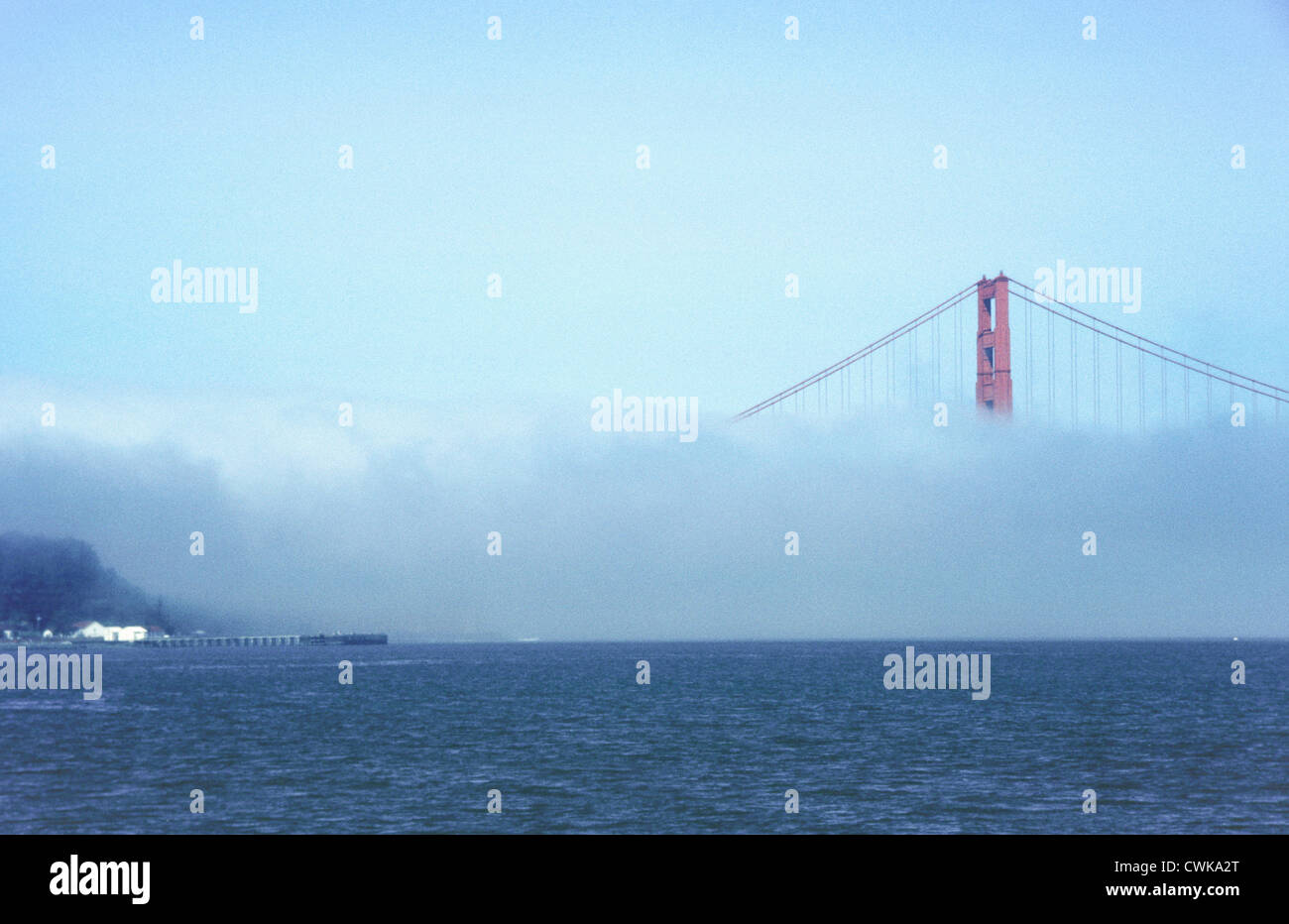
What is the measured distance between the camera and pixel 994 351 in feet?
314

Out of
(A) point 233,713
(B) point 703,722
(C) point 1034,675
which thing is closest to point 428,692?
(A) point 233,713

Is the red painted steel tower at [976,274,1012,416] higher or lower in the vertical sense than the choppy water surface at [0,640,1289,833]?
higher

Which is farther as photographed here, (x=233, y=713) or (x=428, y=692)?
(x=428, y=692)

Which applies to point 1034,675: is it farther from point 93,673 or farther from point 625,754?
point 93,673

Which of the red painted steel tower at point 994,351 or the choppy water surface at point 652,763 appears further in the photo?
the red painted steel tower at point 994,351

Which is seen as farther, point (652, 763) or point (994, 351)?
point (994, 351)

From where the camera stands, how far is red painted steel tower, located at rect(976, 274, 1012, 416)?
9131 centimetres

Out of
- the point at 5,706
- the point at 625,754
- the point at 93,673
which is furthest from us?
the point at 93,673

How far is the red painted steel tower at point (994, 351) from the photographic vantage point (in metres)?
91.3

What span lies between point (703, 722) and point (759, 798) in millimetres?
25438

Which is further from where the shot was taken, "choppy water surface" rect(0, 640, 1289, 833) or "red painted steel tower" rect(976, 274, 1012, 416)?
"red painted steel tower" rect(976, 274, 1012, 416)
